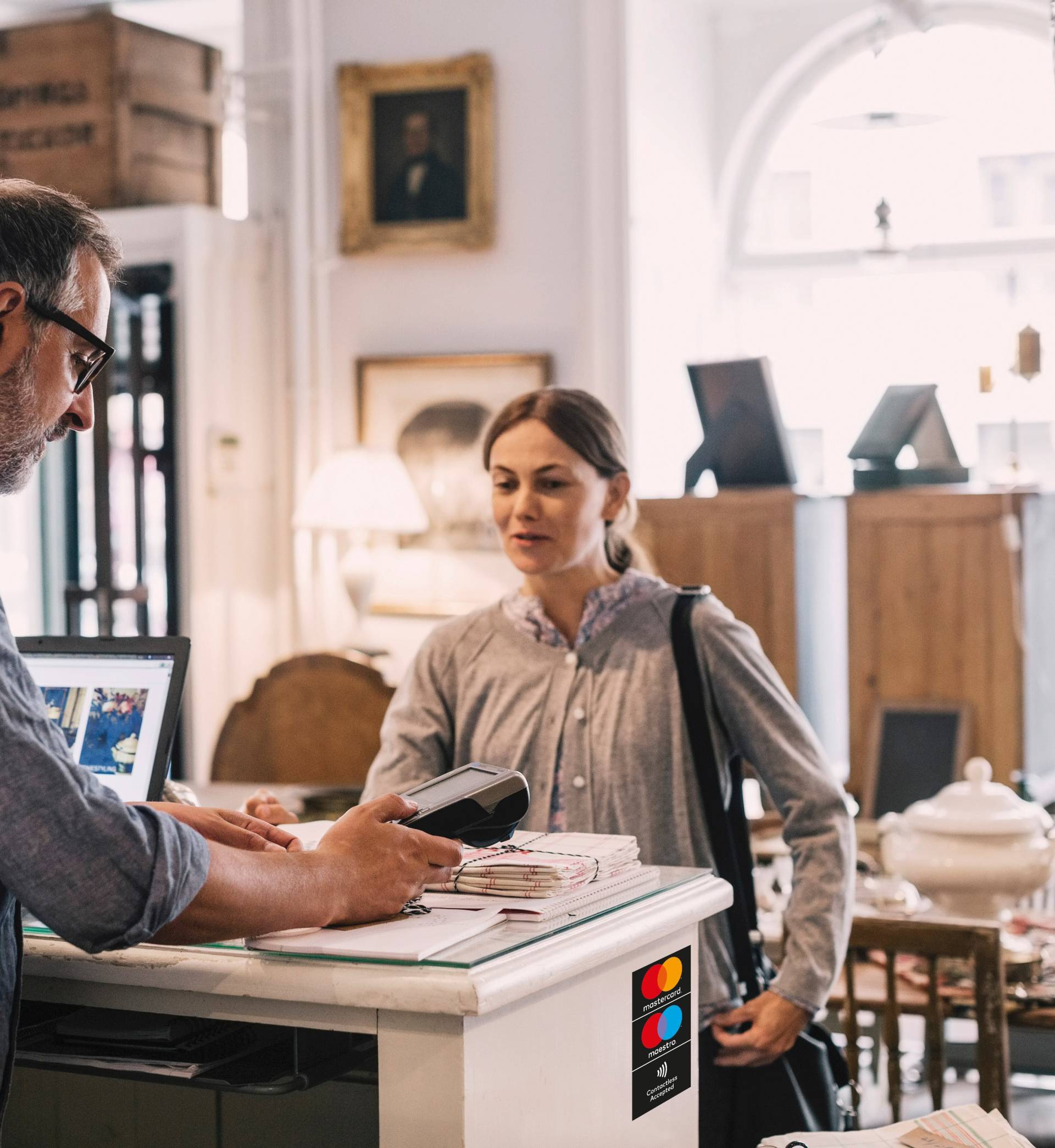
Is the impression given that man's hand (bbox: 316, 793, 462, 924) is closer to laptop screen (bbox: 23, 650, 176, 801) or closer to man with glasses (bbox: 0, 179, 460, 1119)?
man with glasses (bbox: 0, 179, 460, 1119)

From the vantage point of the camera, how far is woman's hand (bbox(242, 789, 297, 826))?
1.86m

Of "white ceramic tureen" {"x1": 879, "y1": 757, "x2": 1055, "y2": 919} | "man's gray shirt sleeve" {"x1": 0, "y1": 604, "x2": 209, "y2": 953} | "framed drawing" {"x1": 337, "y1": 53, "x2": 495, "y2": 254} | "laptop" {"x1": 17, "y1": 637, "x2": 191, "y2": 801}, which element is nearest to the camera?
"man's gray shirt sleeve" {"x1": 0, "y1": 604, "x2": 209, "y2": 953}

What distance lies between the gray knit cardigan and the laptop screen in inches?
15.4

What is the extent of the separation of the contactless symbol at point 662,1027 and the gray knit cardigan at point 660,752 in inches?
13.6

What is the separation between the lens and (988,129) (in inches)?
225

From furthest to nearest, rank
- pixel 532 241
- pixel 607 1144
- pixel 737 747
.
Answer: pixel 532 241
pixel 737 747
pixel 607 1144

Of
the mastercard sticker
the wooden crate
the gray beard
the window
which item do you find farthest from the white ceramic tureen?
the wooden crate

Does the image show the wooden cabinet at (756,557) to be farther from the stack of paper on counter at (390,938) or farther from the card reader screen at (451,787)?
the stack of paper on counter at (390,938)

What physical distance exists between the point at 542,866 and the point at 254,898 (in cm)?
30

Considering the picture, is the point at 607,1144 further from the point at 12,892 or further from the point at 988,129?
the point at 988,129

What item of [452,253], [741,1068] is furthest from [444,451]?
[741,1068]

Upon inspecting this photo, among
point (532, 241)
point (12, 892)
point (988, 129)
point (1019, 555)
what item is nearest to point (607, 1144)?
point (12, 892)

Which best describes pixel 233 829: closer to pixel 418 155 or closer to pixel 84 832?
pixel 84 832

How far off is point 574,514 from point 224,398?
360 centimetres
